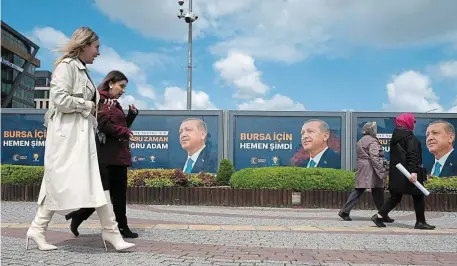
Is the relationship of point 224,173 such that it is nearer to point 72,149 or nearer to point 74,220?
point 74,220

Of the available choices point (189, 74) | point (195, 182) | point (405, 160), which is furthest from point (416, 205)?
point (189, 74)

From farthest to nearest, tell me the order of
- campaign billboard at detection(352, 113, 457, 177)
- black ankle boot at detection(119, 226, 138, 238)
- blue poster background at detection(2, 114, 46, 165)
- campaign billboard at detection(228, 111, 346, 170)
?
blue poster background at detection(2, 114, 46, 165), campaign billboard at detection(228, 111, 346, 170), campaign billboard at detection(352, 113, 457, 177), black ankle boot at detection(119, 226, 138, 238)

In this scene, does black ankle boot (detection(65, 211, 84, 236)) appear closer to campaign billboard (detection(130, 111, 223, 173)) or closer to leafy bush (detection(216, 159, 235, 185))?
leafy bush (detection(216, 159, 235, 185))

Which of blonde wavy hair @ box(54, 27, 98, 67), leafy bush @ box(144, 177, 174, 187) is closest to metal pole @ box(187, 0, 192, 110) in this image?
leafy bush @ box(144, 177, 174, 187)

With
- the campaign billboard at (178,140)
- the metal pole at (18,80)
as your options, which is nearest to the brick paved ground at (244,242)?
the campaign billboard at (178,140)

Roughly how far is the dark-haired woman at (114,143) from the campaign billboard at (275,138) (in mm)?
9197

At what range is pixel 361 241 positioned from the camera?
6301 mm

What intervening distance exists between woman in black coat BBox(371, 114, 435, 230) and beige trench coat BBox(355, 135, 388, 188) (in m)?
0.85

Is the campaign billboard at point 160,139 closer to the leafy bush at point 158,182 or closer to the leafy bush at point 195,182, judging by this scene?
the leafy bush at point 195,182

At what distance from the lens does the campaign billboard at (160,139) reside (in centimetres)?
1495

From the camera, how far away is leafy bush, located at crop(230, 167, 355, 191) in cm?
1158

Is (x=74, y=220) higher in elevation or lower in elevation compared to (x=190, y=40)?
lower

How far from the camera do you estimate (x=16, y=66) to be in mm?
86625

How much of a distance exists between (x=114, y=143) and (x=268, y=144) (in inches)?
385
